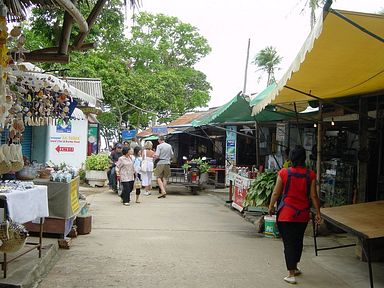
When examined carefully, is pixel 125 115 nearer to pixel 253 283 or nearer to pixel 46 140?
pixel 46 140

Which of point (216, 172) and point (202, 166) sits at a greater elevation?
point (202, 166)

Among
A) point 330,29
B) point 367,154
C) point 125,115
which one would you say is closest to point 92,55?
point 125,115

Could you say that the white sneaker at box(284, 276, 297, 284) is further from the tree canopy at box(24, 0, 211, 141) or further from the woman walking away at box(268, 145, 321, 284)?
the tree canopy at box(24, 0, 211, 141)

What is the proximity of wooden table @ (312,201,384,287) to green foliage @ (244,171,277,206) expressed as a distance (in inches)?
109

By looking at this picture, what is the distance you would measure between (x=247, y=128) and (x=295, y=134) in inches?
146

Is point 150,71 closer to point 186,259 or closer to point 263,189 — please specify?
point 263,189

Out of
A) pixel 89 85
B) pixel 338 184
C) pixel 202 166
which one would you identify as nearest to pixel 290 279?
pixel 338 184

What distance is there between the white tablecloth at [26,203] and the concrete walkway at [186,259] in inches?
32.5

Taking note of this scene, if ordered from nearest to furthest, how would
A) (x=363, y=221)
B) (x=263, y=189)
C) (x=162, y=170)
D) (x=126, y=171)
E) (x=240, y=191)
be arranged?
(x=363, y=221)
(x=263, y=189)
(x=240, y=191)
(x=126, y=171)
(x=162, y=170)

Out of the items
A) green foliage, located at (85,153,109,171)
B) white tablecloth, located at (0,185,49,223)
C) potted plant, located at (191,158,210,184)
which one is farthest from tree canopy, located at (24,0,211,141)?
white tablecloth, located at (0,185,49,223)

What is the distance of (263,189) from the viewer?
9094 millimetres

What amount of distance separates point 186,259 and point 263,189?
3.13m

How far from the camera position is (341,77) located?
6.46m

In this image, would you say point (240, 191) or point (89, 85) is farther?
point (89, 85)
